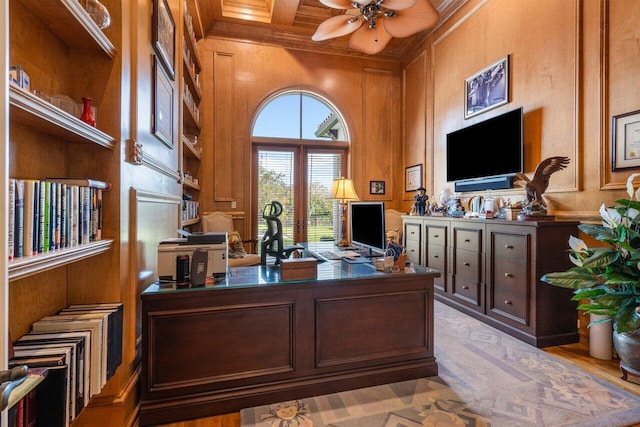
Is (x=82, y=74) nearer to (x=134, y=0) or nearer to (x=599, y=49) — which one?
(x=134, y=0)

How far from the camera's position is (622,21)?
2.45 metres

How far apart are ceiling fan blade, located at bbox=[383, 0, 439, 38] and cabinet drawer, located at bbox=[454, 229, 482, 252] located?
2108 mm

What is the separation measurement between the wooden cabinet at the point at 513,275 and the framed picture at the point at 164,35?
10.4ft

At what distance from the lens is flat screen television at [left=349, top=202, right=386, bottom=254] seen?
2.31m

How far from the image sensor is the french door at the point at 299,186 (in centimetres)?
521

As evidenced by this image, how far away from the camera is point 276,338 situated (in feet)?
6.07

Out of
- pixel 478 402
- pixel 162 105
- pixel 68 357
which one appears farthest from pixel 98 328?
pixel 478 402

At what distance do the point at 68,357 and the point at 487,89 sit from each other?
4.45 metres

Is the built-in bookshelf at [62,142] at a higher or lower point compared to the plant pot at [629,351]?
higher

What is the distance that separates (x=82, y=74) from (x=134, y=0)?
1.80 feet

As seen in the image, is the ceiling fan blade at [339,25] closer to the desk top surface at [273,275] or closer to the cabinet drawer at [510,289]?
the desk top surface at [273,275]

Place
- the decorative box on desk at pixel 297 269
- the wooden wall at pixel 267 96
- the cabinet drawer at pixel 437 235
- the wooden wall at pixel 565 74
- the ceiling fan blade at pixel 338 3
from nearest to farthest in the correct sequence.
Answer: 1. the decorative box on desk at pixel 297 269
2. the wooden wall at pixel 565 74
3. the ceiling fan blade at pixel 338 3
4. the cabinet drawer at pixel 437 235
5. the wooden wall at pixel 267 96

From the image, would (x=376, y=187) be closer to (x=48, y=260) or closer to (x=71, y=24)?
(x=71, y=24)

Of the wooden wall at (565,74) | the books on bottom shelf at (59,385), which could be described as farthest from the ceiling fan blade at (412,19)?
the books on bottom shelf at (59,385)
